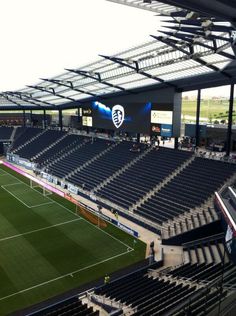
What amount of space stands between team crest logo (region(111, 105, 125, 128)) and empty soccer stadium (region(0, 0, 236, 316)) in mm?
244

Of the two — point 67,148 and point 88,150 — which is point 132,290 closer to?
point 88,150

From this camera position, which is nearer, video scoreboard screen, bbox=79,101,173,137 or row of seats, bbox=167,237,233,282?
row of seats, bbox=167,237,233,282

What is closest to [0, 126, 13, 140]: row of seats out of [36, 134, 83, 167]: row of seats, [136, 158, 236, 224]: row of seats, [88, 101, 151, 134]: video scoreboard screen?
[36, 134, 83, 167]: row of seats

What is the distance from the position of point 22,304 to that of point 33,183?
32877 millimetres

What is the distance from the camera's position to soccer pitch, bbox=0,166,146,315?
74.4ft

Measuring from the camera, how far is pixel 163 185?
38.7m

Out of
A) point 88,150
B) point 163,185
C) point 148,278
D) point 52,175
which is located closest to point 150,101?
point 163,185

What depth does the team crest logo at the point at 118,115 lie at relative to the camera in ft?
160

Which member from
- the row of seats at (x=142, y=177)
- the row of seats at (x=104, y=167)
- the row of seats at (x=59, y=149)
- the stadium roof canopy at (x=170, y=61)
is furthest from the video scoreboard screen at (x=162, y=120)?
the row of seats at (x=59, y=149)

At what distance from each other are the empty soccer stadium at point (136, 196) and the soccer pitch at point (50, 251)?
3.9 inches

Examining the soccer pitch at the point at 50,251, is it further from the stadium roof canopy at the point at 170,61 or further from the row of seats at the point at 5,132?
the row of seats at the point at 5,132

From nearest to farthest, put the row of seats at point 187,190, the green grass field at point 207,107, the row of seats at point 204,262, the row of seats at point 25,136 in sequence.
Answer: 1. the row of seats at point 204,262
2. the row of seats at point 187,190
3. the row of seats at point 25,136
4. the green grass field at point 207,107

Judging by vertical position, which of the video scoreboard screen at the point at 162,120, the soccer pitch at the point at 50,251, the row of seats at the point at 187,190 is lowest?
the soccer pitch at the point at 50,251

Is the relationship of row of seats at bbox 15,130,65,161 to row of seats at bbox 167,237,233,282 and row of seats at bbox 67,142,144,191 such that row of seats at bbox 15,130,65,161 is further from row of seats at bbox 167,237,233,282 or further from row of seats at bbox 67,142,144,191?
row of seats at bbox 167,237,233,282
